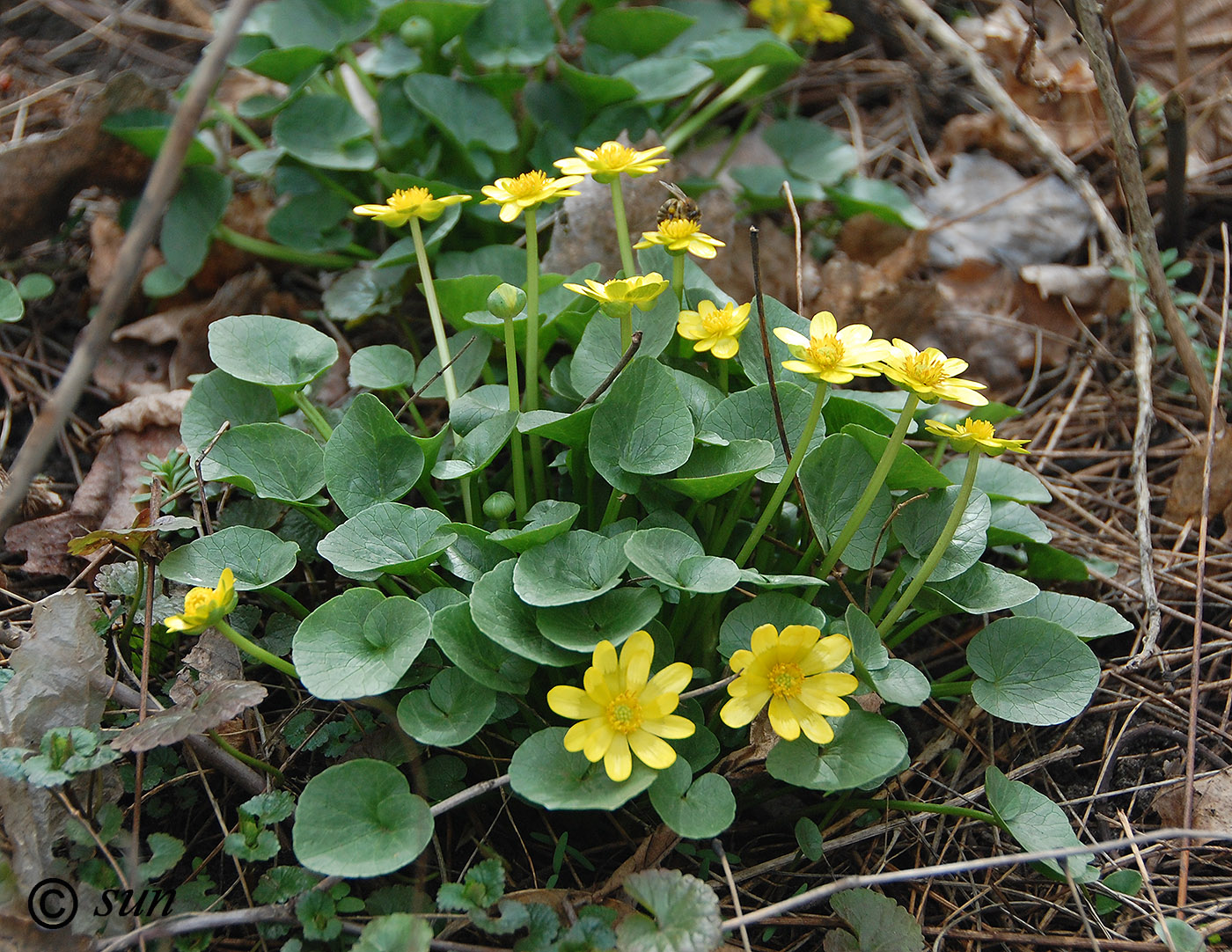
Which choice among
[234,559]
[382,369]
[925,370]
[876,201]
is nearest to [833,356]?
[925,370]

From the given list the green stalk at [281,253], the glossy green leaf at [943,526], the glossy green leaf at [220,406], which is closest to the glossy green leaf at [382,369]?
the glossy green leaf at [220,406]

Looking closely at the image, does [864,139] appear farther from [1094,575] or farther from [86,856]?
[86,856]

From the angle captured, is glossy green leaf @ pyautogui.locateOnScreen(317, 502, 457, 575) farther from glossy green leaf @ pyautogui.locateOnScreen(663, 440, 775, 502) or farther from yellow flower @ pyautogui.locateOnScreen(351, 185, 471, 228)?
yellow flower @ pyautogui.locateOnScreen(351, 185, 471, 228)

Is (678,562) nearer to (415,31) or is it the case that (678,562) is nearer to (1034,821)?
(1034,821)

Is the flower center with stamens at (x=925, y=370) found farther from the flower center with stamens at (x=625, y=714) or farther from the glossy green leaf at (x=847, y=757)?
the flower center with stamens at (x=625, y=714)

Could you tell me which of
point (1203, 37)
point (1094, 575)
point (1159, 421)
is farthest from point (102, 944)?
point (1203, 37)

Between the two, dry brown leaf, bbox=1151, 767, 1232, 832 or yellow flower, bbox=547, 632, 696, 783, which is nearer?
yellow flower, bbox=547, 632, 696, 783

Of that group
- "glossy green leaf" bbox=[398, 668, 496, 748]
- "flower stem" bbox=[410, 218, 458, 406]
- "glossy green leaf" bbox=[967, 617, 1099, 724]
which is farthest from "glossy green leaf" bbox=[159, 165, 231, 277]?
"glossy green leaf" bbox=[967, 617, 1099, 724]
